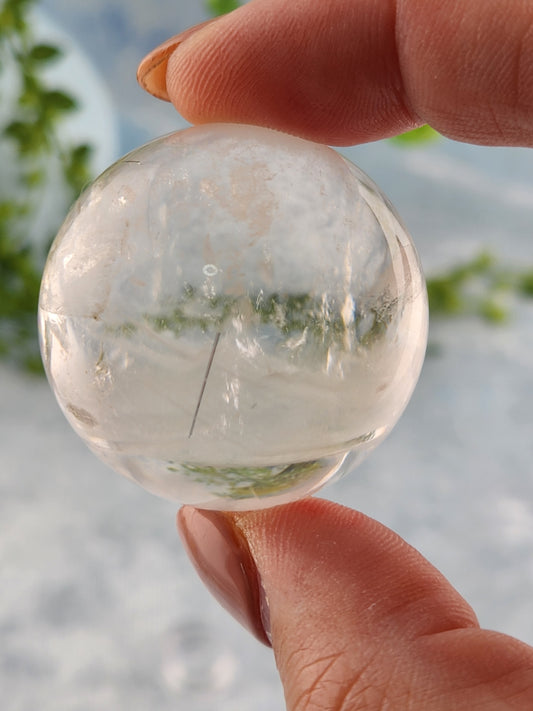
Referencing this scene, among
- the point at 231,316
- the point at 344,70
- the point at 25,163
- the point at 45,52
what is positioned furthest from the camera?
the point at 25,163

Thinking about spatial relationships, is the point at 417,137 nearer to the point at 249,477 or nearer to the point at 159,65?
the point at 159,65

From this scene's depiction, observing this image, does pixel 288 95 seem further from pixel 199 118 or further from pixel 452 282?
pixel 452 282

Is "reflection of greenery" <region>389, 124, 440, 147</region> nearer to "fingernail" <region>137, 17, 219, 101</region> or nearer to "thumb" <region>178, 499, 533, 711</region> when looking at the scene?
"fingernail" <region>137, 17, 219, 101</region>

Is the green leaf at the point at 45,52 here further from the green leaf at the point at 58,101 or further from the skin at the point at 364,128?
the skin at the point at 364,128

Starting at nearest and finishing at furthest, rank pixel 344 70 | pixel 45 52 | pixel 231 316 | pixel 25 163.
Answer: pixel 231 316
pixel 344 70
pixel 45 52
pixel 25 163

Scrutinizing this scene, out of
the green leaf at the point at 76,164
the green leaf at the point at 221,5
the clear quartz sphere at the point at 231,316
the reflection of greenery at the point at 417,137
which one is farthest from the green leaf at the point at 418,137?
the clear quartz sphere at the point at 231,316

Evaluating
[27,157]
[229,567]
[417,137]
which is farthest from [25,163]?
[229,567]

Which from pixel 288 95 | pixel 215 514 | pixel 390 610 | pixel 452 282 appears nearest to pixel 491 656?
pixel 390 610
